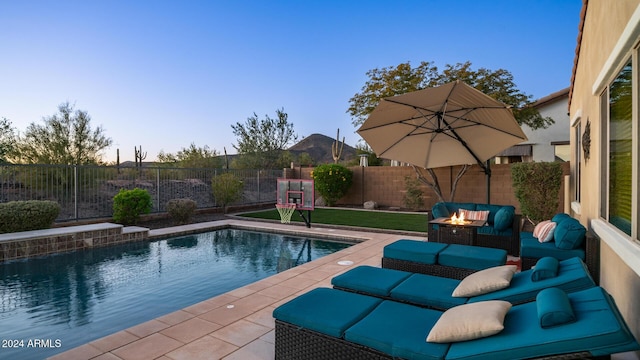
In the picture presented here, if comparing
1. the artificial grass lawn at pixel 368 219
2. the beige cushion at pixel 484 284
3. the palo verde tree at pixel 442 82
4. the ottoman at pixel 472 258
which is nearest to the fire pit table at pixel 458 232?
the ottoman at pixel 472 258

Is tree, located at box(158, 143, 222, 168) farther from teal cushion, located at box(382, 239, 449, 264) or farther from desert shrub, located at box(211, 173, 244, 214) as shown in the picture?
teal cushion, located at box(382, 239, 449, 264)

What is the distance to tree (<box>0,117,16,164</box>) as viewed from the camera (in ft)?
37.1

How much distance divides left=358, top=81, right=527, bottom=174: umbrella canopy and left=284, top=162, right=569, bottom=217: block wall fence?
554 centimetres

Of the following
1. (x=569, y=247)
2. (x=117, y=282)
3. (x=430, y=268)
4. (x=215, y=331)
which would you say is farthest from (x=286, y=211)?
(x=569, y=247)

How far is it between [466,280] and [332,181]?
38.8ft

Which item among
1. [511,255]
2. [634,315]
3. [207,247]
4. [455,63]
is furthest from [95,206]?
[455,63]

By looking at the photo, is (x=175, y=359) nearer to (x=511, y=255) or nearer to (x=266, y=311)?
(x=266, y=311)

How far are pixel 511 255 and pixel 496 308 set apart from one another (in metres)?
5.00

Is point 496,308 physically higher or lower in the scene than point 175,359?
higher

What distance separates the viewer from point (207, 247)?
795 cm

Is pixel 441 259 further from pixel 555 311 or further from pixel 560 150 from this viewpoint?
pixel 560 150

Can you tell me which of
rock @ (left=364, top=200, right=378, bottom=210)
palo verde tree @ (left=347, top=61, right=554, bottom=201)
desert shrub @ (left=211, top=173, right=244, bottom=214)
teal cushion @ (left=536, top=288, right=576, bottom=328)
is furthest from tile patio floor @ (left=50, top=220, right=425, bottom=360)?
palo verde tree @ (left=347, top=61, right=554, bottom=201)

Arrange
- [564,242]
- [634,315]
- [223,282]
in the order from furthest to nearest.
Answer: [223,282]
[564,242]
[634,315]

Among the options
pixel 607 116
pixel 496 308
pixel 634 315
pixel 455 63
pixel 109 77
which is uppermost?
pixel 455 63
